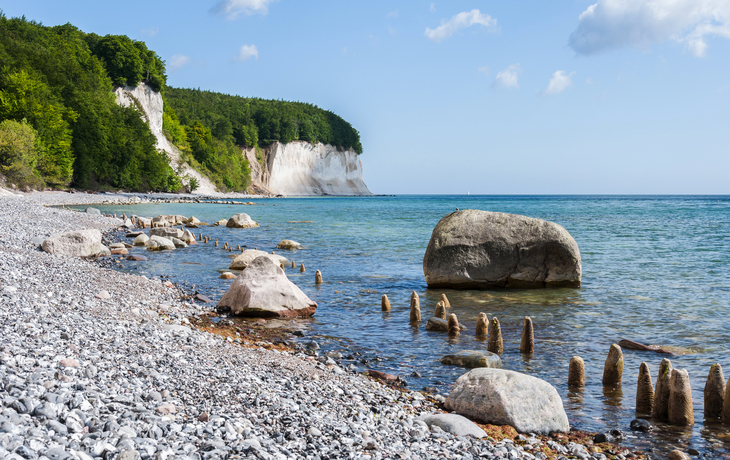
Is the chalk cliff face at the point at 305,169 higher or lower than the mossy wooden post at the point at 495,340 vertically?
higher

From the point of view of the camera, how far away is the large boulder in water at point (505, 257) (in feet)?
55.2

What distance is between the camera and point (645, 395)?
7461 mm

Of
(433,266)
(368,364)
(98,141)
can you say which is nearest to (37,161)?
(98,141)

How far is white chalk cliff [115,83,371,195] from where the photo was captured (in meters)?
111

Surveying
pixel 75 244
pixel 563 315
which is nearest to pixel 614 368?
pixel 563 315

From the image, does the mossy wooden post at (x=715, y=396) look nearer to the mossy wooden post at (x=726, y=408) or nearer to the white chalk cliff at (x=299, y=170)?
the mossy wooden post at (x=726, y=408)

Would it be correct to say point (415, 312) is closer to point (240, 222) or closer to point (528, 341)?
point (528, 341)

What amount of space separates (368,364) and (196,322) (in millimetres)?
4619

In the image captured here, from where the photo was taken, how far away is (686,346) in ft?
35.0

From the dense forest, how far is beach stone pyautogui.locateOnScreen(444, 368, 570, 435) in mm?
58271

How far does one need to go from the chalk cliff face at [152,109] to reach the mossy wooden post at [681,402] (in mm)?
95044

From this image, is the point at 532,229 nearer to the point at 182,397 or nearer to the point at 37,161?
the point at 182,397

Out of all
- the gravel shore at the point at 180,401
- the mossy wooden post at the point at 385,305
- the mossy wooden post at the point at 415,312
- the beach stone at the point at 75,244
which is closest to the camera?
the gravel shore at the point at 180,401

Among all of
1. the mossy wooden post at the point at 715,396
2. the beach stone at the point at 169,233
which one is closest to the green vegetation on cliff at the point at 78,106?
the beach stone at the point at 169,233
